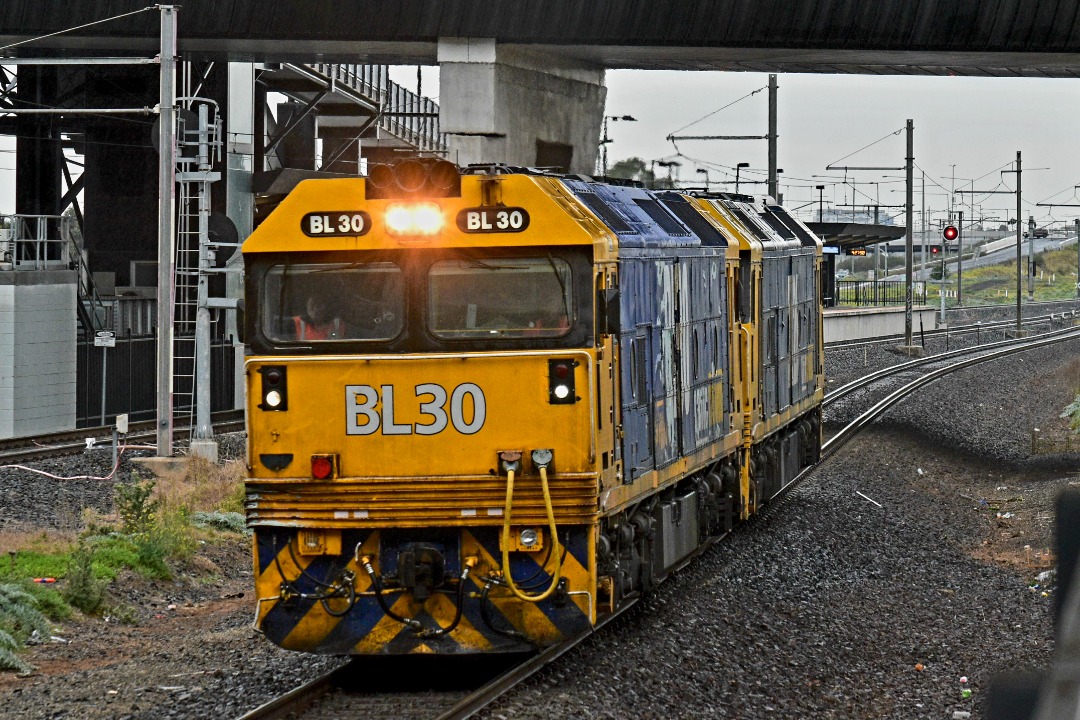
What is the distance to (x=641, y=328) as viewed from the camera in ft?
37.3

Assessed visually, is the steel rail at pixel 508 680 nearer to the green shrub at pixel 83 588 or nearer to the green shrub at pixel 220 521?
the green shrub at pixel 83 588

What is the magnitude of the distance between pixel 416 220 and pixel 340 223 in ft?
1.76

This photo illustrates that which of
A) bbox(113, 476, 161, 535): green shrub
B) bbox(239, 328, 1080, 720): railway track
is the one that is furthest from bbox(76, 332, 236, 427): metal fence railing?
bbox(239, 328, 1080, 720): railway track

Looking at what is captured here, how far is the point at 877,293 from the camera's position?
88.2 metres

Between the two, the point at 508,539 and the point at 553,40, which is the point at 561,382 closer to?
the point at 508,539

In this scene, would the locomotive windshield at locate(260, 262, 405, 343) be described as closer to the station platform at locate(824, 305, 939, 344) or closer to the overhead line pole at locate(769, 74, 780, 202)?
the overhead line pole at locate(769, 74, 780, 202)

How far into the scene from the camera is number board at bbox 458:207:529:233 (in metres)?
9.86

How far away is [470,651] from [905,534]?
1021 centimetres

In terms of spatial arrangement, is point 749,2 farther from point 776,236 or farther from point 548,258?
point 548,258

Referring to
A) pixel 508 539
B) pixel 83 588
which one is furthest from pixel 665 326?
pixel 83 588

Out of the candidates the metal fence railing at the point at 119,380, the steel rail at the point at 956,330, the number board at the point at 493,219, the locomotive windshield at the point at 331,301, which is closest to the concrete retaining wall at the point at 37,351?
the metal fence railing at the point at 119,380

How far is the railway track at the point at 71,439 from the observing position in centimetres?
2375

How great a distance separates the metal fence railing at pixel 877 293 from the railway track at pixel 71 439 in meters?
47.4

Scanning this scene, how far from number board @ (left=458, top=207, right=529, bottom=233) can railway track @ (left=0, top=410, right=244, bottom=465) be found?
15.4 meters
